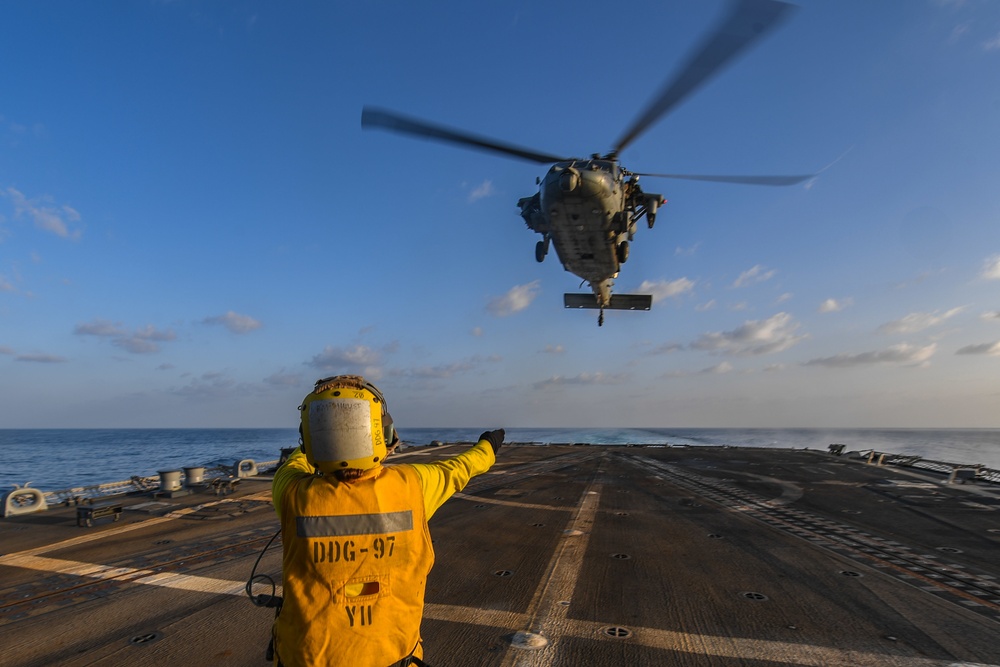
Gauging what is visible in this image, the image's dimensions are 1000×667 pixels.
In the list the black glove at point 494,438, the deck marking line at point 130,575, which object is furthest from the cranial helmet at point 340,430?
the deck marking line at point 130,575

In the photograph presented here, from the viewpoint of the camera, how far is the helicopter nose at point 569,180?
15062mm

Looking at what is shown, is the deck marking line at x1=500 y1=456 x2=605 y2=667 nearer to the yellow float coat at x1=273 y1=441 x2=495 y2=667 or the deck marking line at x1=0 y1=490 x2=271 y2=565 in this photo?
the yellow float coat at x1=273 y1=441 x2=495 y2=667

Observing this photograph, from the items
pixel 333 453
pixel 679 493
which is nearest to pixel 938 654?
pixel 333 453

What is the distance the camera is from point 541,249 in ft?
65.3

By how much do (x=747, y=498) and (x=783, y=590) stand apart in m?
9.16

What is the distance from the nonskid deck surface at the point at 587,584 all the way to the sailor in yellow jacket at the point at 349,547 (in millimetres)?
3260

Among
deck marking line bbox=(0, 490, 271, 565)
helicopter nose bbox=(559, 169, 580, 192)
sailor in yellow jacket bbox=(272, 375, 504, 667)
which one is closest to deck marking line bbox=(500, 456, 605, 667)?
sailor in yellow jacket bbox=(272, 375, 504, 667)

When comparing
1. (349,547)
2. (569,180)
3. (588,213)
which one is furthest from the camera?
(588,213)

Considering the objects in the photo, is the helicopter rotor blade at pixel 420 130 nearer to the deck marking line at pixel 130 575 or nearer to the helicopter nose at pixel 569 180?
the helicopter nose at pixel 569 180

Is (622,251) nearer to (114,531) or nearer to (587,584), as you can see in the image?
(587,584)

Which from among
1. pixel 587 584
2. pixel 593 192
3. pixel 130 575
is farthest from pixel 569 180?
pixel 130 575

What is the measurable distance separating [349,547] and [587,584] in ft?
20.0

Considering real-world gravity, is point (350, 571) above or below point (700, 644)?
above

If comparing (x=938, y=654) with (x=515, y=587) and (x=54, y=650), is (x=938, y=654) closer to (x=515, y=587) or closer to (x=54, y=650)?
(x=515, y=587)
